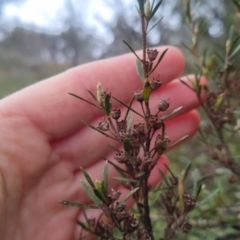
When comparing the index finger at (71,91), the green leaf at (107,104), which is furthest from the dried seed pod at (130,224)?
the index finger at (71,91)

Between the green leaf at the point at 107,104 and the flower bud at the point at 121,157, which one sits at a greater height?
the green leaf at the point at 107,104

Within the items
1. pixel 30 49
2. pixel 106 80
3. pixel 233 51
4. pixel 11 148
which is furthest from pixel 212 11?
pixel 30 49

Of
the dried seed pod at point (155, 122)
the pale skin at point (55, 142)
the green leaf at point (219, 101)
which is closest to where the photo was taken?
the dried seed pod at point (155, 122)

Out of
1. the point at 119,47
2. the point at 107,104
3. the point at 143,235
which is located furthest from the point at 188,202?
the point at 119,47

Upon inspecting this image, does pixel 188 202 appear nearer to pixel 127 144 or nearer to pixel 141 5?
pixel 127 144

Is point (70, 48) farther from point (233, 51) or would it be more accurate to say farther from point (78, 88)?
point (233, 51)

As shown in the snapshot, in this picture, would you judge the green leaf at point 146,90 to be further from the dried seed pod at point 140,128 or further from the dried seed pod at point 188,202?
the dried seed pod at point 188,202

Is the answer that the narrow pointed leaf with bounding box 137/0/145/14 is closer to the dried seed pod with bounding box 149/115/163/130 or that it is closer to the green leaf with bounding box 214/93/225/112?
the dried seed pod with bounding box 149/115/163/130
